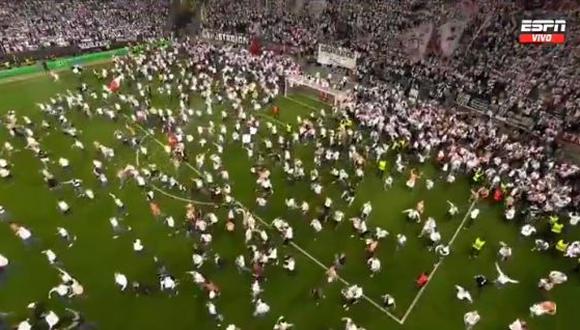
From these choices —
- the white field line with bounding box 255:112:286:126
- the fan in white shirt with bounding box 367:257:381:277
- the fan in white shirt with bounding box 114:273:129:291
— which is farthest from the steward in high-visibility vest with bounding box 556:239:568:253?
the fan in white shirt with bounding box 114:273:129:291

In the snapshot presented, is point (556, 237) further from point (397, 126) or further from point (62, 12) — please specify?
point (62, 12)

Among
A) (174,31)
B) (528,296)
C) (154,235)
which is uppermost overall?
(174,31)

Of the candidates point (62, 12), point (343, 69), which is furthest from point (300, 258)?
point (62, 12)

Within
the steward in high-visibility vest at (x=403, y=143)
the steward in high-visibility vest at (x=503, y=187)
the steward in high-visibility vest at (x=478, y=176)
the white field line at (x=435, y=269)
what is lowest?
the white field line at (x=435, y=269)

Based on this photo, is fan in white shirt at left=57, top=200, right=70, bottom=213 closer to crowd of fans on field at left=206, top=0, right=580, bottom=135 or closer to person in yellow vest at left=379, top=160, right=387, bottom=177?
person in yellow vest at left=379, top=160, right=387, bottom=177

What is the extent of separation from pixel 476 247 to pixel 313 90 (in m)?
18.3

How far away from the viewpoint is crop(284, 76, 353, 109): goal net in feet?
100

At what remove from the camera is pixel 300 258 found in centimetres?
1742

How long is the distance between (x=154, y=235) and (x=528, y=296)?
15.5 meters

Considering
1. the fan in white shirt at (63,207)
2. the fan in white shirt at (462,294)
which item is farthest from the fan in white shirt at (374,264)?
the fan in white shirt at (63,207)

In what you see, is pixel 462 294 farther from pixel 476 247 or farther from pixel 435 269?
pixel 476 247

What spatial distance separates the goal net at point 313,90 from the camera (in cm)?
3048

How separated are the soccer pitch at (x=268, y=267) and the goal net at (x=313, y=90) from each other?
28.6ft

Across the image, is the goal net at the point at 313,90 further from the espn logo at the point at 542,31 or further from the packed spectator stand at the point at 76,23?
the packed spectator stand at the point at 76,23
